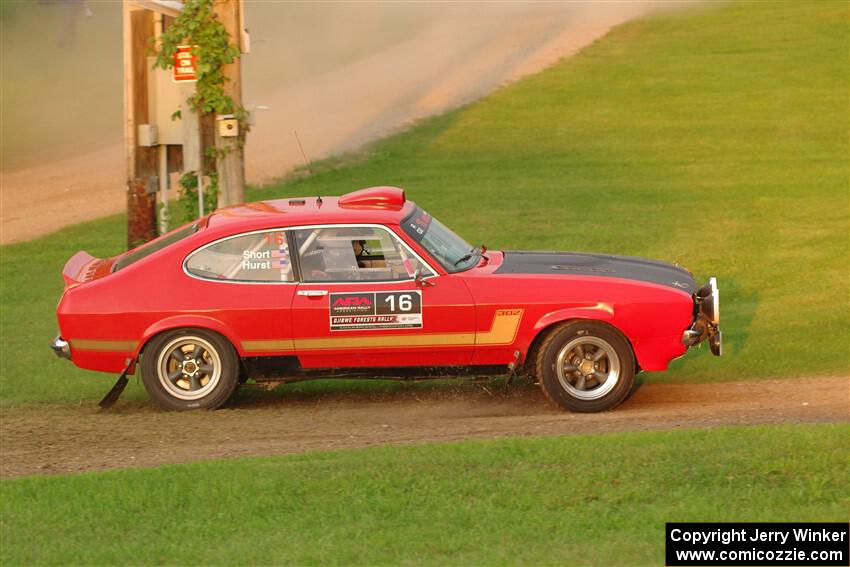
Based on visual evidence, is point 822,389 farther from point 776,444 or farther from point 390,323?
point 390,323

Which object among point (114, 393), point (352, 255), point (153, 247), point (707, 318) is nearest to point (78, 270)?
point (153, 247)

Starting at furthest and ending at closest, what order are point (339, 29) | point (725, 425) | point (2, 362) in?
point (339, 29)
point (2, 362)
point (725, 425)

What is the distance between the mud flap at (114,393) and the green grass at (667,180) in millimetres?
667

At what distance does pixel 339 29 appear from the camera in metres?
37.2

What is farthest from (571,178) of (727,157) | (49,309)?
(49,309)

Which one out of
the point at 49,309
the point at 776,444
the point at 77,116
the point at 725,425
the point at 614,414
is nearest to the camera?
the point at 776,444

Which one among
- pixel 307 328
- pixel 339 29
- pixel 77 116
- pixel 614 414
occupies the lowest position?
pixel 614 414

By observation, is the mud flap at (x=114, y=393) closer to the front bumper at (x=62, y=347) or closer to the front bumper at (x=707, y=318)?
the front bumper at (x=62, y=347)

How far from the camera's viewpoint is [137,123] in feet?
45.2

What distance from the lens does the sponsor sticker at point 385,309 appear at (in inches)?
362

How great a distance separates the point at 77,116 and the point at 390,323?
2066 centimetres

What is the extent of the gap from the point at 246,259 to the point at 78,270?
1474 mm

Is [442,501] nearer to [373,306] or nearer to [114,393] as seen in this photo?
[373,306]

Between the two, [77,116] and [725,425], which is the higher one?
[77,116]
